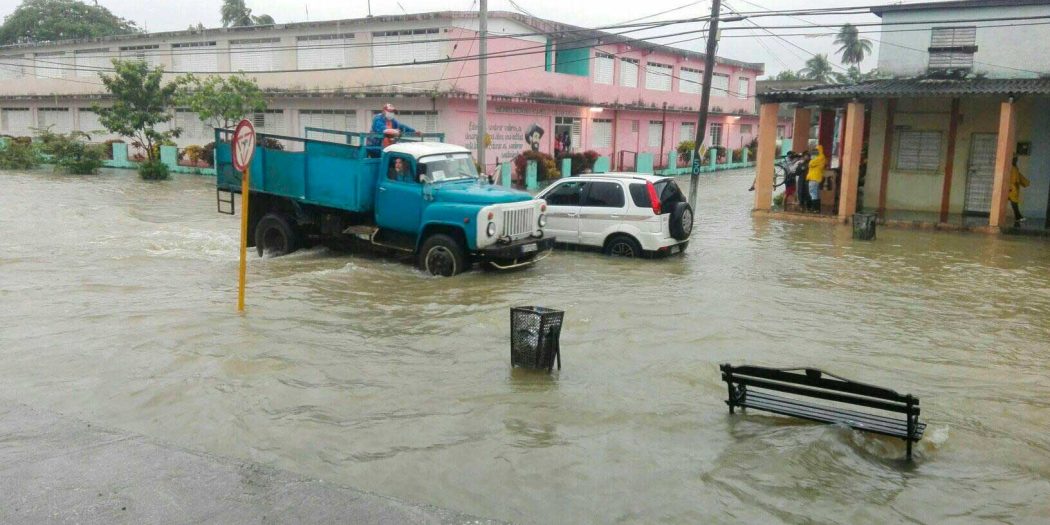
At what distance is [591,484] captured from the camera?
5695 millimetres

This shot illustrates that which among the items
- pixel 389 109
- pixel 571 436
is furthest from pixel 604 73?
pixel 571 436

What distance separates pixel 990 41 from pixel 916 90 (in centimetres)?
341

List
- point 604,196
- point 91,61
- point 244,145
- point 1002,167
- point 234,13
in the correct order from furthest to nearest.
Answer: point 234,13 → point 91,61 → point 1002,167 → point 604,196 → point 244,145

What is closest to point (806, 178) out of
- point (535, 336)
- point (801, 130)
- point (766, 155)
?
point (766, 155)

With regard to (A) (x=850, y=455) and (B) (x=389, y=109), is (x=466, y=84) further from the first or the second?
(A) (x=850, y=455)

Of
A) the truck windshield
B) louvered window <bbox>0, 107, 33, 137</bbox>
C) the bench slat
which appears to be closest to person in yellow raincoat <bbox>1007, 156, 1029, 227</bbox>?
the truck windshield

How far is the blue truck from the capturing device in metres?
12.8

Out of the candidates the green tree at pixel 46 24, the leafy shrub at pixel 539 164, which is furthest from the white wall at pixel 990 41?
the green tree at pixel 46 24

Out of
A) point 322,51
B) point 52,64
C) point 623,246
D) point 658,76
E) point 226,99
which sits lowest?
point 623,246

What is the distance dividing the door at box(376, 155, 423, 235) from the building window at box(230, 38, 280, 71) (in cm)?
2256

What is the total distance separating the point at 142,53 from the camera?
1544 inches

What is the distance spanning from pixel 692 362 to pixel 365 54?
25.2 metres

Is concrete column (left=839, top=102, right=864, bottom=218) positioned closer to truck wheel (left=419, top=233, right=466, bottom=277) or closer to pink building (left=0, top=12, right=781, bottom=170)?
pink building (left=0, top=12, right=781, bottom=170)

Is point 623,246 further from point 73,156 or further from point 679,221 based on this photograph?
point 73,156
